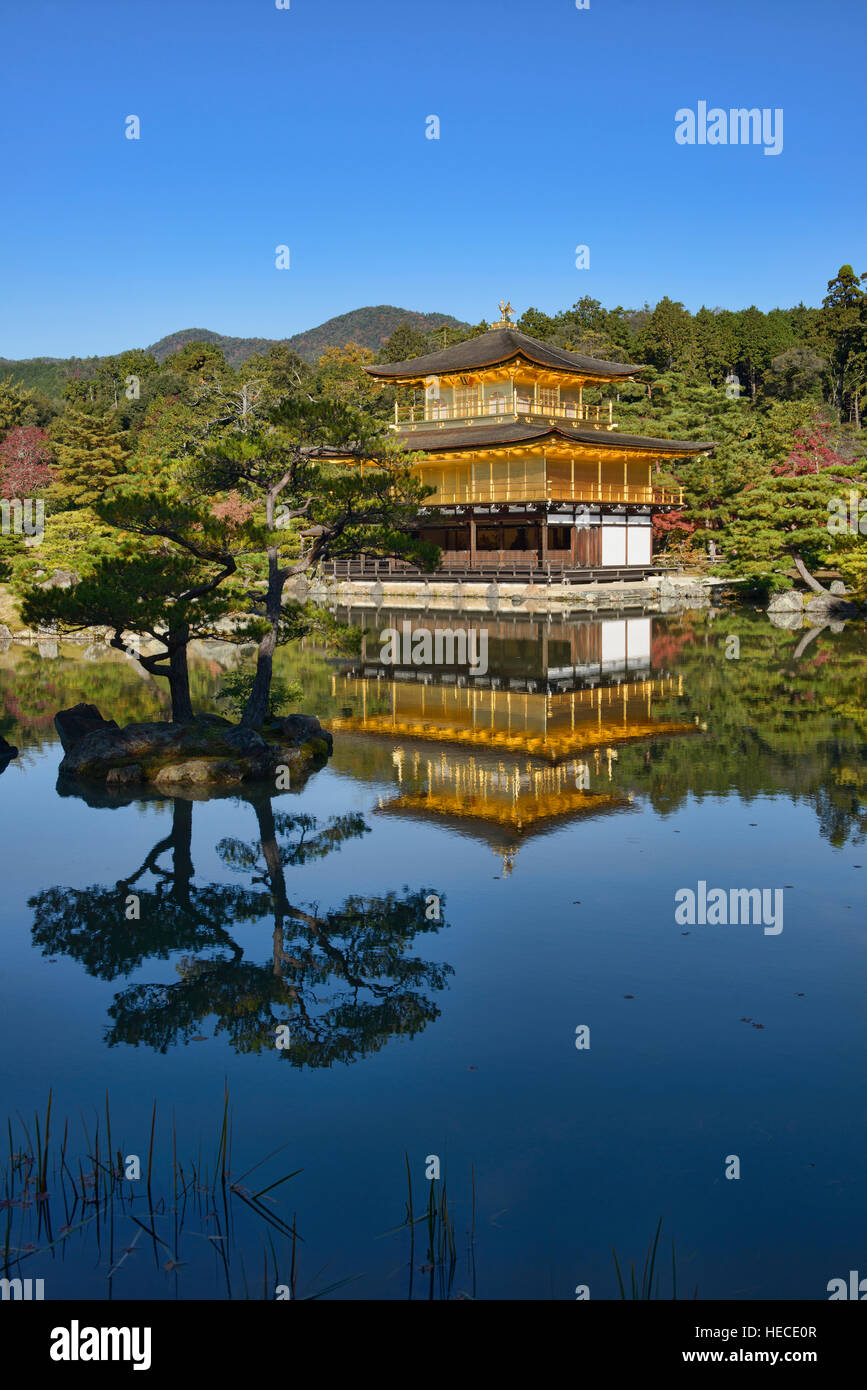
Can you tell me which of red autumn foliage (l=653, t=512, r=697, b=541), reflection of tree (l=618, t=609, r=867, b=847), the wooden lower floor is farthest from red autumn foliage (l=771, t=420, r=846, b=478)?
reflection of tree (l=618, t=609, r=867, b=847)

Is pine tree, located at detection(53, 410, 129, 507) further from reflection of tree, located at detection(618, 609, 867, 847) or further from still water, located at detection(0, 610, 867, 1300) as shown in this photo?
still water, located at detection(0, 610, 867, 1300)

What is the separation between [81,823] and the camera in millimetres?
13711

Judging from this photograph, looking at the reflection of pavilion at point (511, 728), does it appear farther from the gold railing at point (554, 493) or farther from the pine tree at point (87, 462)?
the pine tree at point (87, 462)

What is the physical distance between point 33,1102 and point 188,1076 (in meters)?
0.95

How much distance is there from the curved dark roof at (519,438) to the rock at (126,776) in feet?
96.0

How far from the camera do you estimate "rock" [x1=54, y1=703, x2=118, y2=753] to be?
56.2 ft

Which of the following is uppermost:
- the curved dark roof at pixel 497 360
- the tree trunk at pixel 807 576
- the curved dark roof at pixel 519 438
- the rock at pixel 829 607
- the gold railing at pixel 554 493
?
the curved dark roof at pixel 497 360

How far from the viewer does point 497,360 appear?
46.7m
